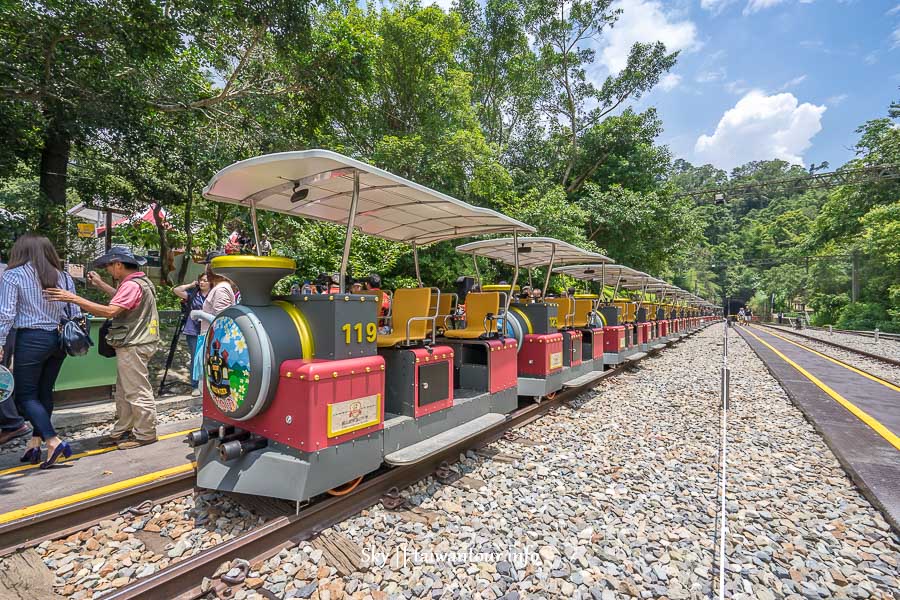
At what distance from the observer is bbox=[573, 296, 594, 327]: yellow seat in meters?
8.81

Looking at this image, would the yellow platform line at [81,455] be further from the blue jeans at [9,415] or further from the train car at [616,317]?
the train car at [616,317]

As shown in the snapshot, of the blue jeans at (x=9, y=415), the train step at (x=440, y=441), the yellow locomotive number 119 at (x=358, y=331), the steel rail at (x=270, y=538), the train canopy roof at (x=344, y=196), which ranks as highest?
the train canopy roof at (x=344, y=196)

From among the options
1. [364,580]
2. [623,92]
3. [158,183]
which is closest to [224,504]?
[364,580]

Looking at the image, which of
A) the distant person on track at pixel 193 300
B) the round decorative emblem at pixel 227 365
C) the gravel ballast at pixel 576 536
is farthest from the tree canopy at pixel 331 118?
the gravel ballast at pixel 576 536

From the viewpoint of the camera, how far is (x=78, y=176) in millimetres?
8781

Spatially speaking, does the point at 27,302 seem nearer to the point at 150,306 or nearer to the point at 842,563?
the point at 150,306

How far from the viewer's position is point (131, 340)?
4.20 meters

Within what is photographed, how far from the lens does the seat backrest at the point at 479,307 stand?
18.5ft

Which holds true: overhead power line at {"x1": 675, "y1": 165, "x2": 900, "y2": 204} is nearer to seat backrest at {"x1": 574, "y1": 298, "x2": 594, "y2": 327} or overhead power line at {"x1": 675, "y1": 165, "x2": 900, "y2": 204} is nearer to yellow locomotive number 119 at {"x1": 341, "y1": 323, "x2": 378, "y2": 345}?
seat backrest at {"x1": 574, "y1": 298, "x2": 594, "y2": 327}

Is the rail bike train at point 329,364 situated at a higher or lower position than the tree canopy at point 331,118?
lower

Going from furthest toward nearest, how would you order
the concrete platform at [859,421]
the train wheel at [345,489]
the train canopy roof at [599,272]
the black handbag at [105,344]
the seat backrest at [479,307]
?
1. the train canopy roof at [599,272]
2. the seat backrest at [479,307]
3. the black handbag at [105,344]
4. the concrete platform at [859,421]
5. the train wheel at [345,489]

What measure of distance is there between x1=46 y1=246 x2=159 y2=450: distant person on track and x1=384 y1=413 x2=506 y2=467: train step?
271cm

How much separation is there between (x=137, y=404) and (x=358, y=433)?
2.65m

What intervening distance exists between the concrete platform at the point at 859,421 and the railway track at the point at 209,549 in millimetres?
4032
